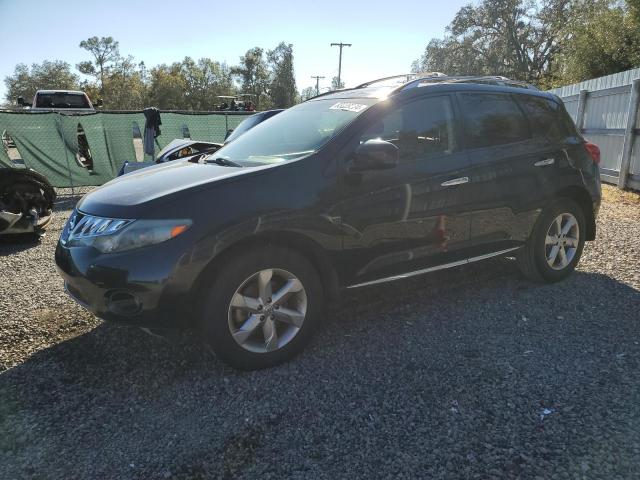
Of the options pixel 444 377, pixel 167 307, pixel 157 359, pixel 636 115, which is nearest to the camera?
pixel 167 307

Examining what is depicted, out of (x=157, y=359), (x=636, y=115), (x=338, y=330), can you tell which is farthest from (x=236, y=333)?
(x=636, y=115)

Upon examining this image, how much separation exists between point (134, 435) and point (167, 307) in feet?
2.19

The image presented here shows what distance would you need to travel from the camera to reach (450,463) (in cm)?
217

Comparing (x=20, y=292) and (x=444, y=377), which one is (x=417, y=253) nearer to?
(x=444, y=377)

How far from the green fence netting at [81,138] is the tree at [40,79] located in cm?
6590

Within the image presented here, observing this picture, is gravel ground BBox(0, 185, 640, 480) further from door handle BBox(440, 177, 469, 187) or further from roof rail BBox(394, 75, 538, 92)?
roof rail BBox(394, 75, 538, 92)

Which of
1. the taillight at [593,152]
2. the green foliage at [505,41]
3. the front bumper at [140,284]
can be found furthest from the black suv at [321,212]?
the green foliage at [505,41]

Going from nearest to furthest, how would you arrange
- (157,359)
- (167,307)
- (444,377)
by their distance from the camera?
(167,307) → (444,377) → (157,359)

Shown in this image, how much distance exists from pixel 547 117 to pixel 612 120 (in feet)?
21.5

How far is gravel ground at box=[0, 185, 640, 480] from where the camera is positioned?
2199 millimetres

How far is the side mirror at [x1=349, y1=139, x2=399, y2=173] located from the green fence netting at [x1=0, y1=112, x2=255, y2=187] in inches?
370

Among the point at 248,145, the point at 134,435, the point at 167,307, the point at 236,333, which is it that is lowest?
the point at 134,435

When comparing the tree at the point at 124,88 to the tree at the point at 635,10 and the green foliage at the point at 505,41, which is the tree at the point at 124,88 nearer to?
the green foliage at the point at 505,41

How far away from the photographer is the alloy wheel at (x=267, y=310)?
111 inches
